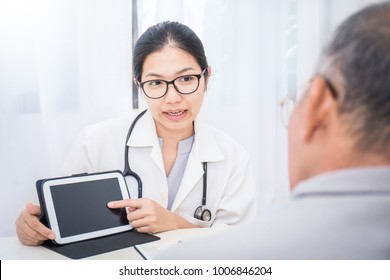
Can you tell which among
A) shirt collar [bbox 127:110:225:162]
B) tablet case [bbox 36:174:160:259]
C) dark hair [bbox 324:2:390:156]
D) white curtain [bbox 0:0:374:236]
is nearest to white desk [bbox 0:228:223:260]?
tablet case [bbox 36:174:160:259]

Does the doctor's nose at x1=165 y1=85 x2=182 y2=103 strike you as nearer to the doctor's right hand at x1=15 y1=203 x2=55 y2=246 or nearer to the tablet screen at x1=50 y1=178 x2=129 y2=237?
the tablet screen at x1=50 y1=178 x2=129 y2=237

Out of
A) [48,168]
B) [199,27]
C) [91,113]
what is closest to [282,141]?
[199,27]

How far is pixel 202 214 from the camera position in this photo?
978 mm

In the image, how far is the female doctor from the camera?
3.26 ft

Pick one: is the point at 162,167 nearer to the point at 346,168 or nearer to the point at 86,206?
the point at 86,206

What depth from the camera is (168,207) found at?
99 cm

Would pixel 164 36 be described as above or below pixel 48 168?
above

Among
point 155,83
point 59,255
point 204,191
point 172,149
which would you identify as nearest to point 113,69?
point 155,83

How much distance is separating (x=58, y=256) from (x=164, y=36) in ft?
1.79

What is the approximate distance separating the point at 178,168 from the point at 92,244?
319 millimetres

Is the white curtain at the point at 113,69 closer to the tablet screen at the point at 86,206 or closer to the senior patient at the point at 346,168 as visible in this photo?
the tablet screen at the point at 86,206

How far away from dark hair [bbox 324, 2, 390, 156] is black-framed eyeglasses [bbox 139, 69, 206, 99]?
0.57 m

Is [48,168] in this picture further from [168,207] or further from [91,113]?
[168,207]
